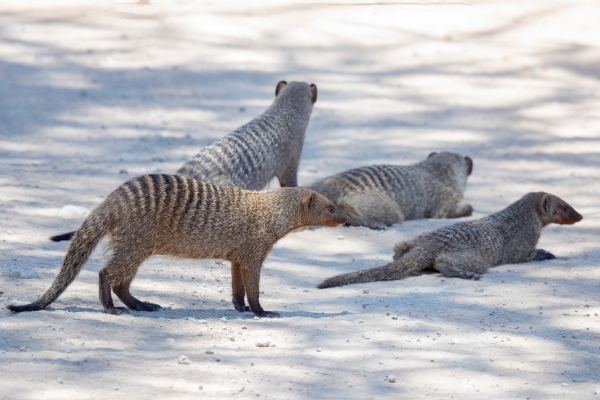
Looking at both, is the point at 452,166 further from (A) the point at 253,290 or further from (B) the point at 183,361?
(B) the point at 183,361

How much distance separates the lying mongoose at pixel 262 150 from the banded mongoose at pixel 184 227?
3.80 feet

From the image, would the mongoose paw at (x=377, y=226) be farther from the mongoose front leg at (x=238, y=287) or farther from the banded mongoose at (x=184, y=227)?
the mongoose front leg at (x=238, y=287)

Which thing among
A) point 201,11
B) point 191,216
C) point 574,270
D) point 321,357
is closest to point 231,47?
point 201,11

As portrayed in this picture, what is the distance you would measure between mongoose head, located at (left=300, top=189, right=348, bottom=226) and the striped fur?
4.47ft

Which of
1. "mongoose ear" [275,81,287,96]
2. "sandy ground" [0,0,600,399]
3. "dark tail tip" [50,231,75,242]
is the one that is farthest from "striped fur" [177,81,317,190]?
"dark tail tip" [50,231,75,242]

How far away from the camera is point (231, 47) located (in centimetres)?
956

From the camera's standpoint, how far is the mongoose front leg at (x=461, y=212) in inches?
269

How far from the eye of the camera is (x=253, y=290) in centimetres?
407

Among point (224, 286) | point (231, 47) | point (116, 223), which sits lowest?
point (224, 286)

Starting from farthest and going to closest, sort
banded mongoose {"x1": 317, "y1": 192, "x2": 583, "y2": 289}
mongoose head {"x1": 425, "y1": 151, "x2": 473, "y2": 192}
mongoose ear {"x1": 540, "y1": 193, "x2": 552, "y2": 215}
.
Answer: mongoose head {"x1": 425, "y1": 151, "x2": 473, "y2": 192}, mongoose ear {"x1": 540, "y1": 193, "x2": 552, "y2": 215}, banded mongoose {"x1": 317, "y1": 192, "x2": 583, "y2": 289}

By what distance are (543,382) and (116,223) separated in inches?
73.5

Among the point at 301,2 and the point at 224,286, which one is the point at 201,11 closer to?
the point at 301,2

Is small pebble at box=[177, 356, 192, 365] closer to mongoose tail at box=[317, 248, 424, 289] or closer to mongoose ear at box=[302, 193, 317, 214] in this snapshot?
mongoose ear at box=[302, 193, 317, 214]

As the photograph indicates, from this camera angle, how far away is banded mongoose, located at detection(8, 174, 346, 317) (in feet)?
12.4
